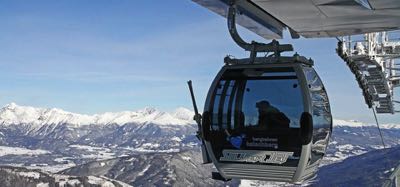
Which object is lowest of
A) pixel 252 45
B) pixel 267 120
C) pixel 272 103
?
pixel 267 120

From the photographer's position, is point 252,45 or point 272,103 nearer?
point 272,103

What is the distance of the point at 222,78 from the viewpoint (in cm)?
661

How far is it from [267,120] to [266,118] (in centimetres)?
3

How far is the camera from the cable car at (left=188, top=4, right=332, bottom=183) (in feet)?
19.9

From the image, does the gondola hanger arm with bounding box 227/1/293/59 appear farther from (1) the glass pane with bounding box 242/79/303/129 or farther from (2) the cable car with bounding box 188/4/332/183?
(1) the glass pane with bounding box 242/79/303/129

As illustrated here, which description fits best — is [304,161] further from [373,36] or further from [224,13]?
[373,36]

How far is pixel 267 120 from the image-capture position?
6.33 m

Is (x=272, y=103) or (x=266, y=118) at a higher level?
(x=272, y=103)

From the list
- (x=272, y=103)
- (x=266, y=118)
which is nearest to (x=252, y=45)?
(x=272, y=103)

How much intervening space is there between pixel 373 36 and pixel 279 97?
1028 cm

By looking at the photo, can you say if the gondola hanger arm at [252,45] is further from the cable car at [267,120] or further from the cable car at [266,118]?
the cable car at [267,120]

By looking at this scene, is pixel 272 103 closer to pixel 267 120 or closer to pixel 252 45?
pixel 267 120

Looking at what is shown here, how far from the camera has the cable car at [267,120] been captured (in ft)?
19.9

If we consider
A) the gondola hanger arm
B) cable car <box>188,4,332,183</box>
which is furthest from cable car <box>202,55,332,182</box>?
the gondola hanger arm
